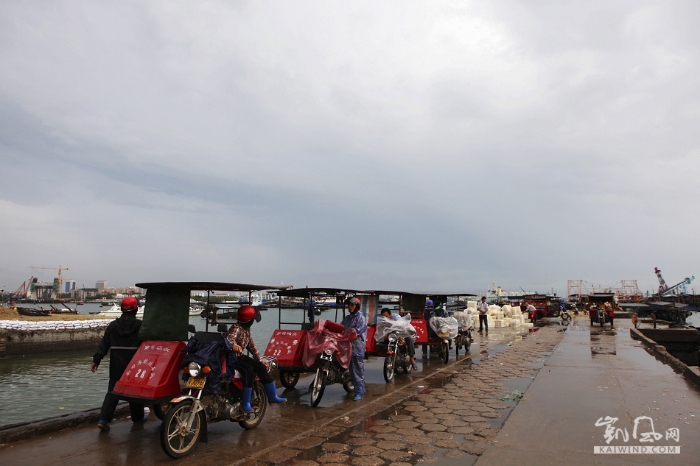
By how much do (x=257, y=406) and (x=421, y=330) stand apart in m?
6.37

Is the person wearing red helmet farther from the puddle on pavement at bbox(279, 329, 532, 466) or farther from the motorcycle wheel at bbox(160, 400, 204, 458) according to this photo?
the puddle on pavement at bbox(279, 329, 532, 466)

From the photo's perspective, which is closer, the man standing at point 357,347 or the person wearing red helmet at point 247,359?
the person wearing red helmet at point 247,359

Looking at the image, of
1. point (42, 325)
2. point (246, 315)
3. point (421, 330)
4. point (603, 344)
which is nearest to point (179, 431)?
point (246, 315)

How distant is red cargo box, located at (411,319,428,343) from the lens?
36.8 feet

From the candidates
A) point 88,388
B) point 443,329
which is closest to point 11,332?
point 88,388

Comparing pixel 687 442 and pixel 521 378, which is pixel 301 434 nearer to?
pixel 687 442

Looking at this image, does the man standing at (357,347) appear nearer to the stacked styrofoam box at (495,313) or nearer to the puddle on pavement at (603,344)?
the puddle on pavement at (603,344)

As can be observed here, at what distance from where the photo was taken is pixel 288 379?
8055 mm

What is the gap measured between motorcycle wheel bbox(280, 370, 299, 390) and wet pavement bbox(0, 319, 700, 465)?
6.1 inches

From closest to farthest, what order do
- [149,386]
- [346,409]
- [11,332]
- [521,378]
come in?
[149,386] < [346,409] < [521,378] < [11,332]

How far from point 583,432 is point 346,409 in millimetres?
3148

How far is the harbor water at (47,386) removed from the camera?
13696mm

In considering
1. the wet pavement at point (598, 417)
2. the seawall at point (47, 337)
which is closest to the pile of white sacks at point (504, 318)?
the wet pavement at point (598, 417)

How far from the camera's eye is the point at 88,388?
17375 mm
